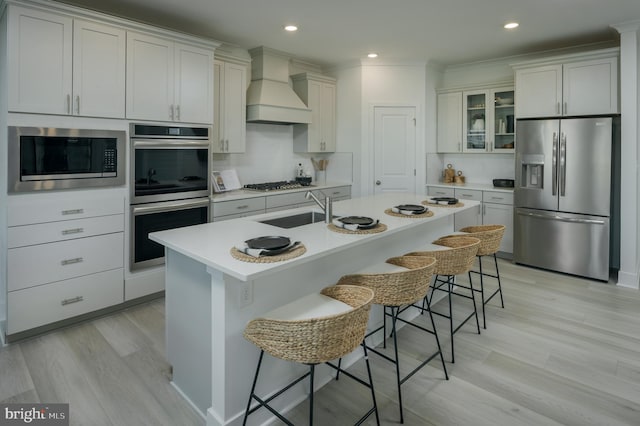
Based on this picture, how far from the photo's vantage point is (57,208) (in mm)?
2949

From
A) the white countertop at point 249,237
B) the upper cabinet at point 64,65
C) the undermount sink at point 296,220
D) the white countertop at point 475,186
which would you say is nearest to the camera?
the white countertop at point 249,237

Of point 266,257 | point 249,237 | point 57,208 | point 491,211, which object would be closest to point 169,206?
point 57,208

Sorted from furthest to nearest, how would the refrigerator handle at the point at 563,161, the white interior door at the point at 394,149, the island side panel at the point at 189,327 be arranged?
1. the white interior door at the point at 394,149
2. the refrigerator handle at the point at 563,161
3. the island side panel at the point at 189,327

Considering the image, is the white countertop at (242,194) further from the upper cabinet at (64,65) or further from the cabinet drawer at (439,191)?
the cabinet drawer at (439,191)

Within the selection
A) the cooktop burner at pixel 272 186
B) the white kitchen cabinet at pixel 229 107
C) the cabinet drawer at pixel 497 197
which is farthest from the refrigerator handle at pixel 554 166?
the white kitchen cabinet at pixel 229 107

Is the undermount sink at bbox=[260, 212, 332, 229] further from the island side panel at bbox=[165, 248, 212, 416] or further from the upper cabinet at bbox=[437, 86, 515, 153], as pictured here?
the upper cabinet at bbox=[437, 86, 515, 153]

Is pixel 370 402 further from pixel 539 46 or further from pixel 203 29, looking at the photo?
pixel 539 46

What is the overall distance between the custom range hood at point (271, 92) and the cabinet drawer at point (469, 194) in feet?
7.61

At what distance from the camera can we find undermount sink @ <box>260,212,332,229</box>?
2.85 meters

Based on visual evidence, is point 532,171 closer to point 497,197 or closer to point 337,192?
point 497,197

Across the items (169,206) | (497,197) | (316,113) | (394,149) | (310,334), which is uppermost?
(316,113)

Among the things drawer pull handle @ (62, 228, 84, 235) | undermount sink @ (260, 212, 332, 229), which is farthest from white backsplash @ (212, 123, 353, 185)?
undermount sink @ (260, 212, 332, 229)

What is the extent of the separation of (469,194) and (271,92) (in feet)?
9.58

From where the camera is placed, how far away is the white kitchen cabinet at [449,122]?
5516 millimetres
